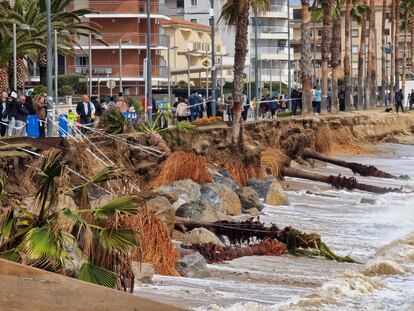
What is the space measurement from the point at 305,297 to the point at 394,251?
Result: 537cm

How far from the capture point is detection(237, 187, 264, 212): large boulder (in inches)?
1018

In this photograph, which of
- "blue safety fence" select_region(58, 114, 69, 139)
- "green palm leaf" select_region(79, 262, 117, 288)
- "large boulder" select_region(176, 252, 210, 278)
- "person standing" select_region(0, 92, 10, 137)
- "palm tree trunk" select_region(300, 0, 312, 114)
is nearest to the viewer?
"green palm leaf" select_region(79, 262, 117, 288)

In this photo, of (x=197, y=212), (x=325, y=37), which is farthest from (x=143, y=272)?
(x=325, y=37)

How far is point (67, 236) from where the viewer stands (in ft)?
35.4

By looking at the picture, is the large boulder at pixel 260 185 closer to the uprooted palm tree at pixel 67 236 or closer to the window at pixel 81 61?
the uprooted palm tree at pixel 67 236

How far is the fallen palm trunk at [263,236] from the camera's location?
19594mm

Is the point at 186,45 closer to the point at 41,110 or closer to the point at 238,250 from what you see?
the point at 41,110

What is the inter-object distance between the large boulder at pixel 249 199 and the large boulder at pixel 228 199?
29 cm

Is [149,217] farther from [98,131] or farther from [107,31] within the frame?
[107,31]

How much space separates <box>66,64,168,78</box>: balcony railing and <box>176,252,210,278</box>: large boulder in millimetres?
53264

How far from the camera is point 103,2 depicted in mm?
74500

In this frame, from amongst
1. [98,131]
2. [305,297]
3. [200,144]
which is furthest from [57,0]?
[305,297]

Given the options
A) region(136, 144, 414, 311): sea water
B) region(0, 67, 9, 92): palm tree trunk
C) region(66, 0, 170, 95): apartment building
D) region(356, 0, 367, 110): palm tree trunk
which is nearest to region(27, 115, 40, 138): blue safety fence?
region(136, 144, 414, 311): sea water

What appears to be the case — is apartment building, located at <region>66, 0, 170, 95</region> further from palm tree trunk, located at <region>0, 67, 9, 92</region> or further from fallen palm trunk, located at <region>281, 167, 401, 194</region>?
fallen palm trunk, located at <region>281, 167, 401, 194</region>
